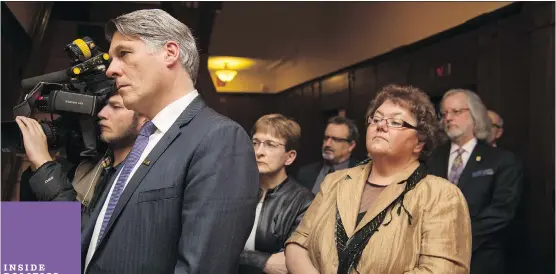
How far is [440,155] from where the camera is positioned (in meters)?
3.25

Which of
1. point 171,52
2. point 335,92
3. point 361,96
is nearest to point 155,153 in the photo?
point 171,52

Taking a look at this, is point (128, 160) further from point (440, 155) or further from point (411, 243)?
point (440, 155)

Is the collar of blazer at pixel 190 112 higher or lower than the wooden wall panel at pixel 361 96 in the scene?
lower

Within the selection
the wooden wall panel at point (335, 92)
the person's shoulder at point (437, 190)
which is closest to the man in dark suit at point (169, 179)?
the person's shoulder at point (437, 190)

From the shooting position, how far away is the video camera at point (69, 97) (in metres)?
1.65

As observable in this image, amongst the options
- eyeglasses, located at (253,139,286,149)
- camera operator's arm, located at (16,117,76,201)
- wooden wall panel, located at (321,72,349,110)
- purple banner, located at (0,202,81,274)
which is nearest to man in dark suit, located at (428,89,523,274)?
eyeglasses, located at (253,139,286,149)

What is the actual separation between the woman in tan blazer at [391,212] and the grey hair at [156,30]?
2.58 ft

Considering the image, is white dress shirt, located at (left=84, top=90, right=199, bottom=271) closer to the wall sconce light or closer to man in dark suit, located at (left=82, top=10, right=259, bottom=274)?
man in dark suit, located at (left=82, top=10, right=259, bottom=274)

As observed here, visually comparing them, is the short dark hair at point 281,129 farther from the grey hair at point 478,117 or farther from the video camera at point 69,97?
the grey hair at point 478,117

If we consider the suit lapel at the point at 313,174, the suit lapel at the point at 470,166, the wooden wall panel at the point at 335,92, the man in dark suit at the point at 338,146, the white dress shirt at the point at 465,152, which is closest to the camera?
the suit lapel at the point at 470,166

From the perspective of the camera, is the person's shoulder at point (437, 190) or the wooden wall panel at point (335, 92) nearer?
the person's shoulder at point (437, 190)

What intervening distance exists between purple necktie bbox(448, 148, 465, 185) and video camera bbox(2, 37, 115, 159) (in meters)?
2.09

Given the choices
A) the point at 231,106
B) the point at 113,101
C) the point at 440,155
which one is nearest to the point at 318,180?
the point at 440,155

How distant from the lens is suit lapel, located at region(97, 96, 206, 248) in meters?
1.15
